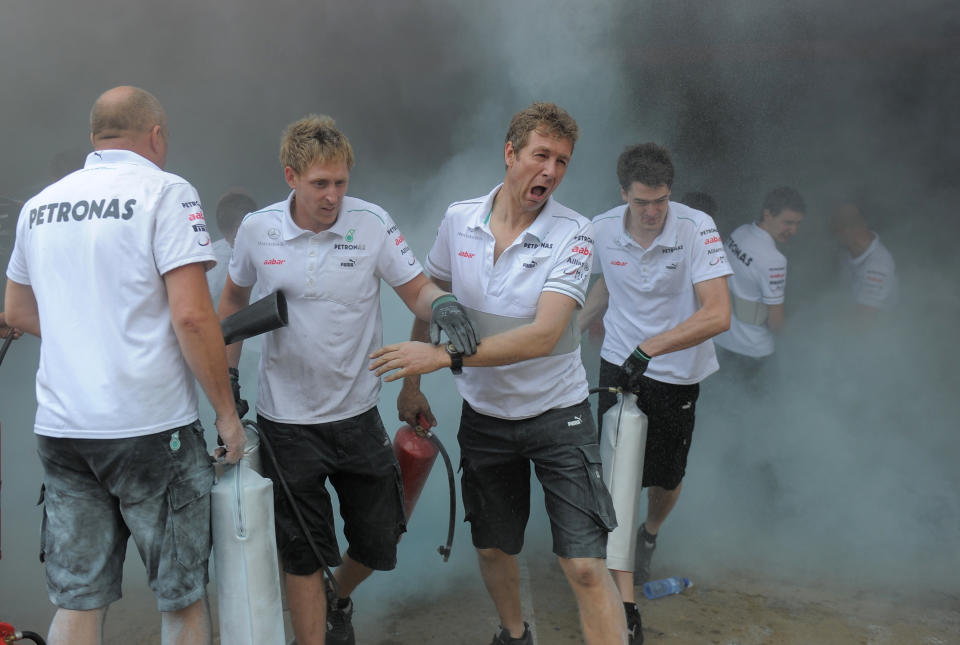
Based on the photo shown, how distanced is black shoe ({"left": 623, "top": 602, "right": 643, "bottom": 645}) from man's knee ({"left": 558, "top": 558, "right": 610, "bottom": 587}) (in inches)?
26.5

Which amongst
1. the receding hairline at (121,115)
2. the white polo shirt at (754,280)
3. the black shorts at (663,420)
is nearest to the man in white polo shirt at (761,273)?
the white polo shirt at (754,280)

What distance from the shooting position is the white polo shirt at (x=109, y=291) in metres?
2.20

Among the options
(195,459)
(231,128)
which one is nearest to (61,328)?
(195,459)

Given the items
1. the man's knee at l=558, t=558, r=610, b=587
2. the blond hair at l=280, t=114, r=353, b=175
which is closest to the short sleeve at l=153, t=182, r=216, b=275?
the blond hair at l=280, t=114, r=353, b=175

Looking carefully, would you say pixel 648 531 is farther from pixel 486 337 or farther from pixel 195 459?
pixel 195 459

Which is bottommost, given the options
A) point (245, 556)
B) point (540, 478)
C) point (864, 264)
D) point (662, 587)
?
point (662, 587)

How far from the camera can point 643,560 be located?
3816mm

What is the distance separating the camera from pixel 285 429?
2.74 metres

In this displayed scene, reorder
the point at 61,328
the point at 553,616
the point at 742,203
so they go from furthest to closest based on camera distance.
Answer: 1. the point at 742,203
2. the point at 553,616
3. the point at 61,328

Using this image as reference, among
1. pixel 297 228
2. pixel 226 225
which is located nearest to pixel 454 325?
pixel 297 228

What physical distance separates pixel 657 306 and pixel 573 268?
88 cm

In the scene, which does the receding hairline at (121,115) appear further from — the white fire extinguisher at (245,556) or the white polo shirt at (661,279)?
the white polo shirt at (661,279)

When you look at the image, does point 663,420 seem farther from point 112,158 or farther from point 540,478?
point 112,158

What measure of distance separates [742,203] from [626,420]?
2520 mm
